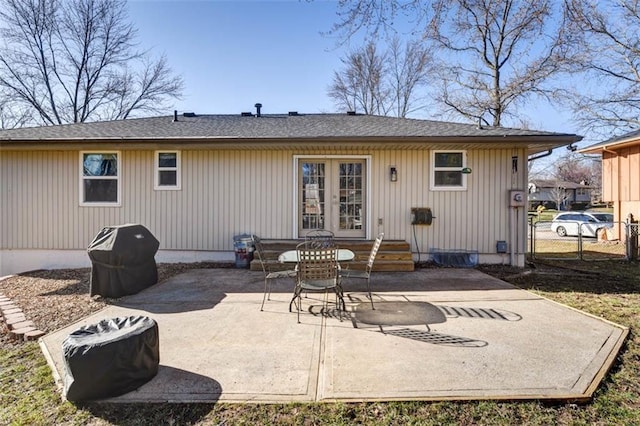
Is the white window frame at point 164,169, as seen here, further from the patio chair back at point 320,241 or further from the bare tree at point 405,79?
the bare tree at point 405,79

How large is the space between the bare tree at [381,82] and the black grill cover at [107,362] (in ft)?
66.1

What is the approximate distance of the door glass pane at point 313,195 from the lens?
7504 mm

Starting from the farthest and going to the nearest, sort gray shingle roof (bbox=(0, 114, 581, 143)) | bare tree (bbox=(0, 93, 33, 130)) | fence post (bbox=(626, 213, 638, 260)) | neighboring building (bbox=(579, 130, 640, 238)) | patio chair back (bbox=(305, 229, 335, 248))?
bare tree (bbox=(0, 93, 33, 130)) → neighboring building (bbox=(579, 130, 640, 238)) → fence post (bbox=(626, 213, 638, 260)) → gray shingle roof (bbox=(0, 114, 581, 143)) → patio chair back (bbox=(305, 229, 335, 248))

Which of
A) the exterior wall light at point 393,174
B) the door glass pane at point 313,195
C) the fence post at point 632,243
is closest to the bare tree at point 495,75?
the fence post at point 632,243

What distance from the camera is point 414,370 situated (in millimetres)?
2670

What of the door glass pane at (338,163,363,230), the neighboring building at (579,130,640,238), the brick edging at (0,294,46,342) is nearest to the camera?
the brick edging at (0,294,46,342)

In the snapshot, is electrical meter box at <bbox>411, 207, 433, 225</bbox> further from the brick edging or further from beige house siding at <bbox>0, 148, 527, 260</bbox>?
the brick edging

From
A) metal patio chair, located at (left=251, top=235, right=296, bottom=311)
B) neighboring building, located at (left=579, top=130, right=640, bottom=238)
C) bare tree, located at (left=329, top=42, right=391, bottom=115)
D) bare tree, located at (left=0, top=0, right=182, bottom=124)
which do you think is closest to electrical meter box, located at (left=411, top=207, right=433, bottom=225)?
metal patio chair, located at (left=251, top=235, right=296, bottom=311)

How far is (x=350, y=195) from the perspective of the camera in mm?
7500

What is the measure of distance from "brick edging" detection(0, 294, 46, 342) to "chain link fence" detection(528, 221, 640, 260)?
898cm

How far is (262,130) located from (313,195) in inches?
77.2

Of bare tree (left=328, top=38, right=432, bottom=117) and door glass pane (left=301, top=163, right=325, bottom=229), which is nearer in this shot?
door glass pane (left=301, top=163, right=325, bottom=229)

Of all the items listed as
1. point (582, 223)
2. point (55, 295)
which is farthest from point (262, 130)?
point (582, 223)

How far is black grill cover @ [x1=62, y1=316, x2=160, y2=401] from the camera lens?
2.30 meters
